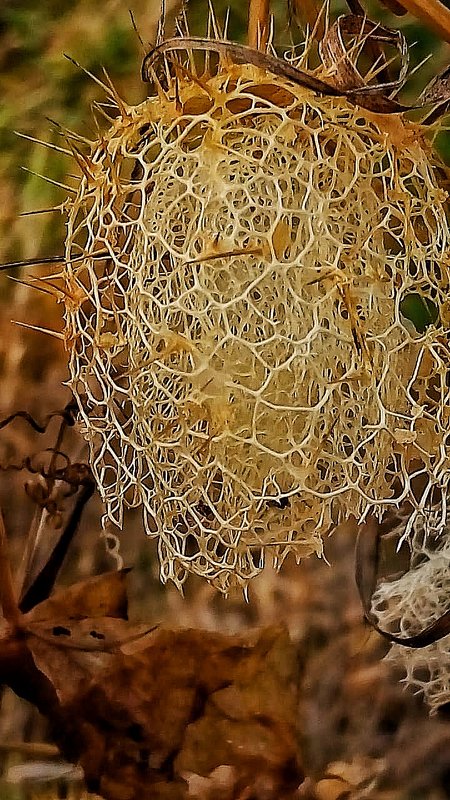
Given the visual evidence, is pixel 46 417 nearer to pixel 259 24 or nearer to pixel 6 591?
pixel 6 591

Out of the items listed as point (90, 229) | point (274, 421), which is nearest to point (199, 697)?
point (274, 421)

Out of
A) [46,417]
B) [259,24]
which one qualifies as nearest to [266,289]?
[259,24]

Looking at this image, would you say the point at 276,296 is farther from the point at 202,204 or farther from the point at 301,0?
the point at 301,0

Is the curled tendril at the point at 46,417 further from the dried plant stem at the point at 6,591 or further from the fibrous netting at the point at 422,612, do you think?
the fibrous netting at the point at 422,612

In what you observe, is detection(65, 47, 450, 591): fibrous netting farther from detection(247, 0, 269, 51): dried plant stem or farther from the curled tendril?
the curled tendril

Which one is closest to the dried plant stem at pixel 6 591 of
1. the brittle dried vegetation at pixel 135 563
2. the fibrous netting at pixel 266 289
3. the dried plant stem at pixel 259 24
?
the brittle dried vegetation at pixel 135 563

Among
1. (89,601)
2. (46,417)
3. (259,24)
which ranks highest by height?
(259,24)
